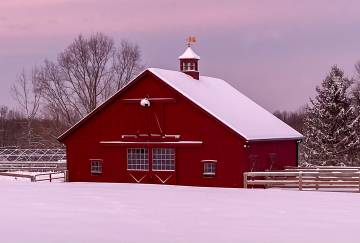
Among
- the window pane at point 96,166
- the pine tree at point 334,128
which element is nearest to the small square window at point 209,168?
the window pane at point 96,166

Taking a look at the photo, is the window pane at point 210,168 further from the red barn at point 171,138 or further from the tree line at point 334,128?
the tree line at point 334,128

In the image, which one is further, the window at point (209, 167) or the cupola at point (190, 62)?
the cupola at point (190, 62)

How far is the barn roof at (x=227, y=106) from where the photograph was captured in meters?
31.5

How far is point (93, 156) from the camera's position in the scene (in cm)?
3450

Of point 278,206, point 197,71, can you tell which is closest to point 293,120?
point 197,71

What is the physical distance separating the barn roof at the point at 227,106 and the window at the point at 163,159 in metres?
3.17

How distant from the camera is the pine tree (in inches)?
1921

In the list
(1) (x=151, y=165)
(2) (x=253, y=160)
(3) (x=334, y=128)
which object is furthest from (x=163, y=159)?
(3) (x=334, y=128)

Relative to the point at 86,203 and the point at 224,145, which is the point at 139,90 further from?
the point at 86,203

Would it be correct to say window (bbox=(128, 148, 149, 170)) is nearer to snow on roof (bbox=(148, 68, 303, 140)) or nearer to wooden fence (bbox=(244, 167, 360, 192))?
snow on roof (bbox=(148, 68, 303, 140))

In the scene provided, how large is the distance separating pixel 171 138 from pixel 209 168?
2637 mm

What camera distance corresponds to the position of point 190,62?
3738cm

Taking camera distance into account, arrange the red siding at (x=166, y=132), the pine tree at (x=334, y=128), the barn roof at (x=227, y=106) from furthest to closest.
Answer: the pine tree at (x=334, y=128) → the barn roof at (x=227, y=106) → the red siding at (x=166, y=132)

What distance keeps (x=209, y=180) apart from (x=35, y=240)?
1689cm
